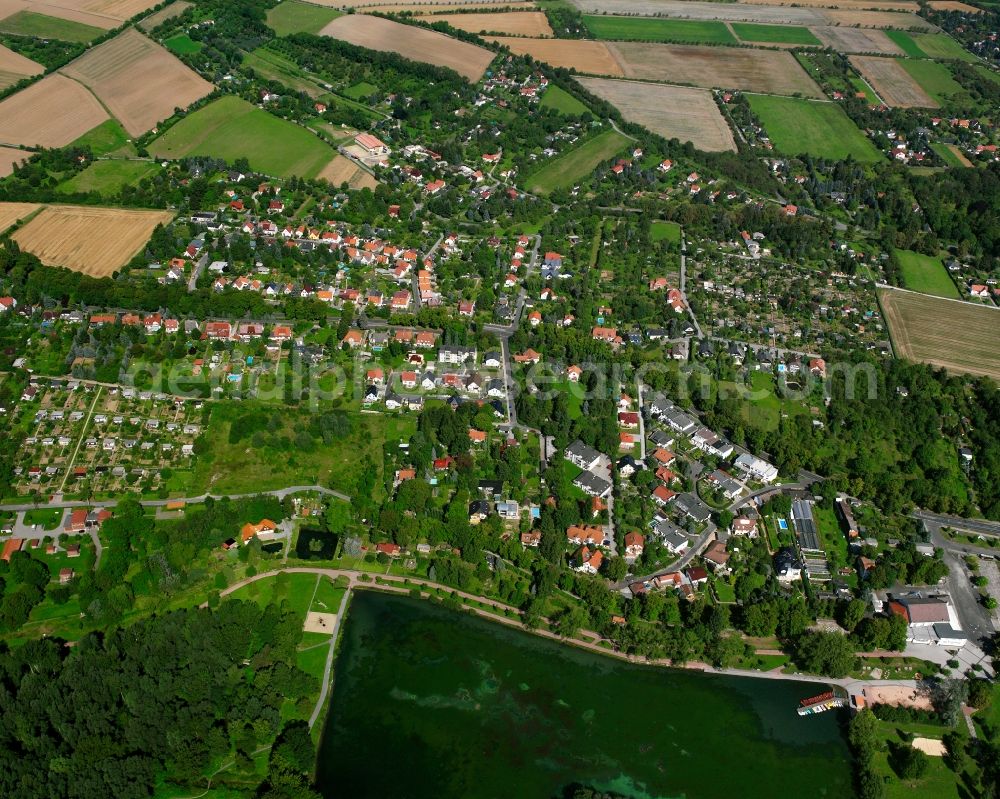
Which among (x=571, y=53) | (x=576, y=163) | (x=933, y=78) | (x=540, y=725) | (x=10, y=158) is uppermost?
(x=933, y=78)

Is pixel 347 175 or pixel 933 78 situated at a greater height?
pixel 933 78

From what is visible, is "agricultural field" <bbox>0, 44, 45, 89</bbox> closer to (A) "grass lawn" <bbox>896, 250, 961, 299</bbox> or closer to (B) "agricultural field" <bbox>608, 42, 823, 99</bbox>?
(B) "agricultural field" <bbox>608, 42, 823, 99</bbox>

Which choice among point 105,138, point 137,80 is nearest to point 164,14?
point 137,80

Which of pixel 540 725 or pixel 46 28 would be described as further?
pixel 46 28

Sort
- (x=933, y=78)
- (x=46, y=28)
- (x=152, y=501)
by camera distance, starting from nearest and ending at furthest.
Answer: (x=152, y=501) < (x=46, y=28) < (x=933, y=78)

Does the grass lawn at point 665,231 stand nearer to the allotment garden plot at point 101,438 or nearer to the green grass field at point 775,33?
the allotment garden plot at point 101,438

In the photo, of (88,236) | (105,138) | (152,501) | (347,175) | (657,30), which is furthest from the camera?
(657,30)

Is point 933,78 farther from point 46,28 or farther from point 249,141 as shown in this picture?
point 46,28
